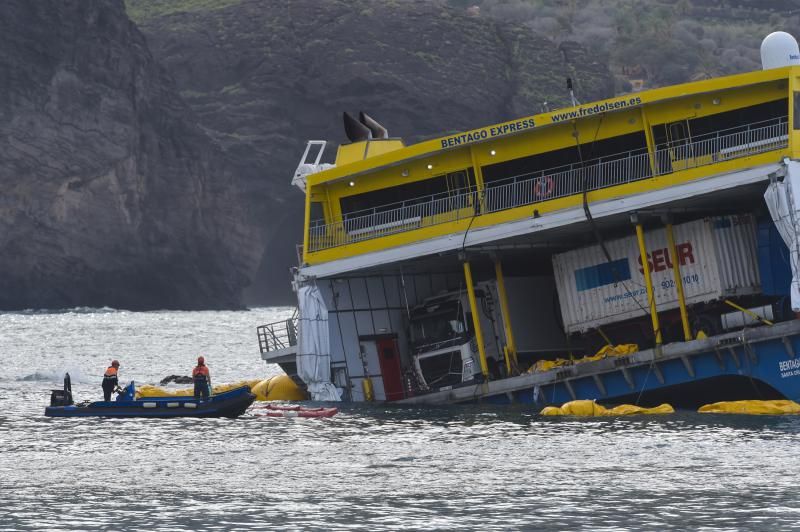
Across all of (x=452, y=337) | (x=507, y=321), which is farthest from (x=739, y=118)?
(x=452, y=337)

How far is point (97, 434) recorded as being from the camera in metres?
44.7

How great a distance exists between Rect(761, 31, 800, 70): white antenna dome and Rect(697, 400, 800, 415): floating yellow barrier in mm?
10937

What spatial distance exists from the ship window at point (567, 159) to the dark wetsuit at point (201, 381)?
11353 millimetres

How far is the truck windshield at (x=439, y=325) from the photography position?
5194 centimetres

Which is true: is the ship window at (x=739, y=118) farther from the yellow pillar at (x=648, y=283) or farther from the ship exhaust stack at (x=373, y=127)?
the ship exhaust stack at (x=373, y=127)

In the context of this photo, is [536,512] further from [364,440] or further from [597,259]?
[597,259]

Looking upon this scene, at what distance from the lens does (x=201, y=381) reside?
159 feet

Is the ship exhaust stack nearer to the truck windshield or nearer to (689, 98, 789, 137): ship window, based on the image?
the truck windshield

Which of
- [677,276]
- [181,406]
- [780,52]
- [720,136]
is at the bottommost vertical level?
[181,406]

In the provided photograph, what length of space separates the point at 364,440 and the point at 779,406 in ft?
38.8

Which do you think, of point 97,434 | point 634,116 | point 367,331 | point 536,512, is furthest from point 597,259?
point 536,512

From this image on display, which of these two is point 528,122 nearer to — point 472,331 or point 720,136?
point 720,136

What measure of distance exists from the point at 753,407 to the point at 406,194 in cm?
1510

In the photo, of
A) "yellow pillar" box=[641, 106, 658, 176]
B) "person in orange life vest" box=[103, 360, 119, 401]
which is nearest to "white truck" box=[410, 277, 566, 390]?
"yellow pillar" box=[641, 106, 658, 176]
